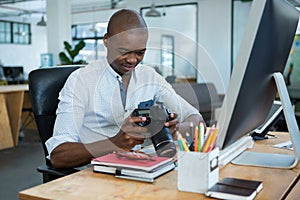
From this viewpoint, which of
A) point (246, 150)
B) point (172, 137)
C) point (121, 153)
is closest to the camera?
point (121, 153)

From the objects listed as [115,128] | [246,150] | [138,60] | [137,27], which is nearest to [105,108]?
[115,128]

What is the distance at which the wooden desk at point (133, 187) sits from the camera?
905mm

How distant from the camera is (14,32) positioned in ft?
44.8

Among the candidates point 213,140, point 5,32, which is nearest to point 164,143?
point 213,140

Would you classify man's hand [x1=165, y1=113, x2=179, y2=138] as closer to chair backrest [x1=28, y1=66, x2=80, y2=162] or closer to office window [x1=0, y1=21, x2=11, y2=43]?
chair backrest [x1=28, y1=66, x2=80, y2=162]

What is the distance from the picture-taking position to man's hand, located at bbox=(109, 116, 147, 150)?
1.20 meters

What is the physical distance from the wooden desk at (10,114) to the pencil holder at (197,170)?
426 centimetres

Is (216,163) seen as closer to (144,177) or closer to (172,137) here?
(144,177)

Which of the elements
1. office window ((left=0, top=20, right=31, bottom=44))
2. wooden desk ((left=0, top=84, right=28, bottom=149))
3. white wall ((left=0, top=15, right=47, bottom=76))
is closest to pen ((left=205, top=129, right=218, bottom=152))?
wooden desk ((left=0, top=84, right=28, bottom=149))

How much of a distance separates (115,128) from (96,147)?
22 centimetres

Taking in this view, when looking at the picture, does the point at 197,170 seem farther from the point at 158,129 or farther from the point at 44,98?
the point at 44,98

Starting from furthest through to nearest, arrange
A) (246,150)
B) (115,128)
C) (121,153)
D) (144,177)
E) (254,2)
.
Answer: (115,128) → (246,150) → (121,153) → (144,177) → (254,2)

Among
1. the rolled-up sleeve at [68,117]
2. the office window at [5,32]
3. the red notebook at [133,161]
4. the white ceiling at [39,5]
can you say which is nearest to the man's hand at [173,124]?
the red notebook at [133,161]

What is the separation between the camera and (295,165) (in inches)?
46.6
